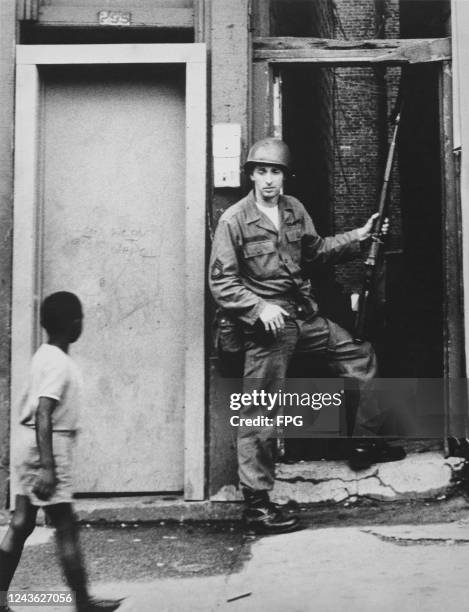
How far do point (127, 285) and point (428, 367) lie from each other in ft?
8.25

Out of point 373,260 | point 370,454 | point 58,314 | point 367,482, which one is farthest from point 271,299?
point 58,314

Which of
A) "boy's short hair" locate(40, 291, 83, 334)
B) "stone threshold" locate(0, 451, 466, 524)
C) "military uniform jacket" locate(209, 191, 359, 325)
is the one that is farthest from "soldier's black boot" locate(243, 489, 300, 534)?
"boy's short hair" locate(40, 291, 83, 334)

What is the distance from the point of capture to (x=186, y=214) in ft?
15.4

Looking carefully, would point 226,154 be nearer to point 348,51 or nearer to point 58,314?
point 348,51

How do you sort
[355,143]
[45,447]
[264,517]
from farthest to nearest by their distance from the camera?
[355,143] → [264,517] → [45,447]

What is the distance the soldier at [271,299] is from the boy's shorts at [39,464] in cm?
135

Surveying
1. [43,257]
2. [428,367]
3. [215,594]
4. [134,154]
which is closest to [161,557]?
[215,594]

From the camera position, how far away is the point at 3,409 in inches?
183

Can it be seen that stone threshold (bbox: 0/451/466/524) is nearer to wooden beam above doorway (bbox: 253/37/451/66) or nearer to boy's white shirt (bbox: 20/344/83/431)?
boy's white shirt (bbox: 20/344/83/431)

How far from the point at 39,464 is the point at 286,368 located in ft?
5.62

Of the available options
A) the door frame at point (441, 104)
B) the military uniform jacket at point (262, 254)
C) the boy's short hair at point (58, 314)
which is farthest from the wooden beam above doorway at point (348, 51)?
the boy's short hair at point (58, 314)

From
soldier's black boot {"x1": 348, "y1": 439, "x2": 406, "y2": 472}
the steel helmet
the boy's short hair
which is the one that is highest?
the steel helmet

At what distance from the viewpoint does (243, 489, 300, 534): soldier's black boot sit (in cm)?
421

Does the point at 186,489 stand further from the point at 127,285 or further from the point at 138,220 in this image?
the point at 138,220
